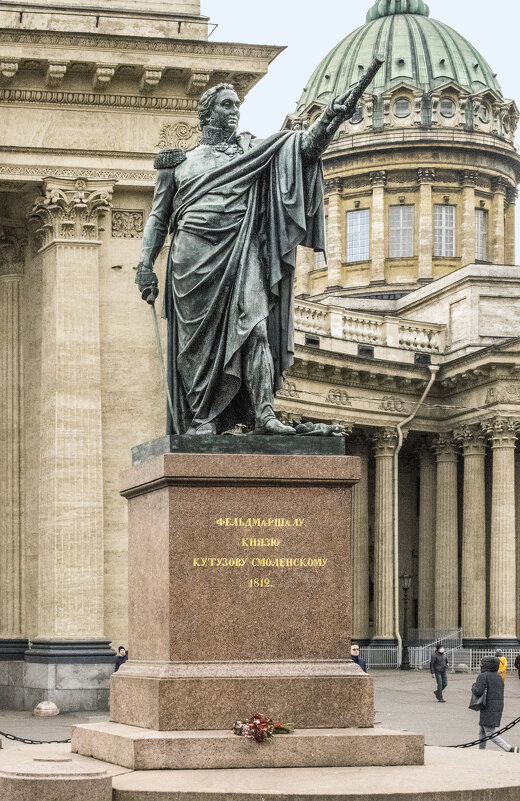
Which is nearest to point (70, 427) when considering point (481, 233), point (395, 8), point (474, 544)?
point (474, 544)

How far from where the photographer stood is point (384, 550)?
202ft

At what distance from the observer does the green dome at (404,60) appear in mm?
88312

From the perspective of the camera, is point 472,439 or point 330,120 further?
point 472,439

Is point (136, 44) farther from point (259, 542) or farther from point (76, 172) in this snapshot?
point (259, 542)

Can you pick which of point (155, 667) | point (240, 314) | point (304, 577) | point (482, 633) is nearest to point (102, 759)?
point (155, 667)

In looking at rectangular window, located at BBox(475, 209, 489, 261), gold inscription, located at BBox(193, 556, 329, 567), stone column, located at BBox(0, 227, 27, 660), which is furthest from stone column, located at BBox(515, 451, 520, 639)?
gold inscription, located at BBox(193, 556, 329, 567)

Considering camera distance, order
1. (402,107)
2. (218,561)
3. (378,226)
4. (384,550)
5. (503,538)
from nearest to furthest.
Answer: (218,561) < (503,538) < (384,550) < (378,226) < (402,107)

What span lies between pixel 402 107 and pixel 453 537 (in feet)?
97.8

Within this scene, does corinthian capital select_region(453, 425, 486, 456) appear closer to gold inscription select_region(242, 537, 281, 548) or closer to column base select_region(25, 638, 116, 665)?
column base select_region(25, 638, 116, 665)

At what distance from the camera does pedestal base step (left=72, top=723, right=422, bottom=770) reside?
12.0 metres

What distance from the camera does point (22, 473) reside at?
31.3m

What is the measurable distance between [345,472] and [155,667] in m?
1.95

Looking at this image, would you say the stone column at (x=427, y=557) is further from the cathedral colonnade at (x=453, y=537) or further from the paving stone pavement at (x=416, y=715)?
the paving stone pavement at (x=416, y=715)

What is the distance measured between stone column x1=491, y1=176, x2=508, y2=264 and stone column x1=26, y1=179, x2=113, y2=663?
2271 inches
